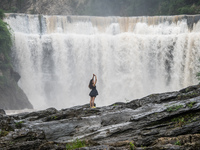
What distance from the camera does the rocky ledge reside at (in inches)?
254

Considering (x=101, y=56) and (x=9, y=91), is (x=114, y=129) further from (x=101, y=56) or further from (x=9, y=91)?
(x=101, y=56)

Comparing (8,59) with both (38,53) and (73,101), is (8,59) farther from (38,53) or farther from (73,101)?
(73,101)

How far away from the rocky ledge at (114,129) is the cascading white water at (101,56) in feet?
64.6

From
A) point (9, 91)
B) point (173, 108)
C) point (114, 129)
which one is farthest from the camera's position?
point (9, 91)

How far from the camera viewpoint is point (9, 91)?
26406 mm

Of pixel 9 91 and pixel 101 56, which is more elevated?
pixel 101 56

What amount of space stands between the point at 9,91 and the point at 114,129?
20.6m

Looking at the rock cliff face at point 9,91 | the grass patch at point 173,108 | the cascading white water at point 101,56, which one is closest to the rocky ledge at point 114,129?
the grass patch at point 173,108

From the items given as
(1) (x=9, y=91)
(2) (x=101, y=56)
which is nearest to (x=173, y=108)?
(1) (x=9, y=91)

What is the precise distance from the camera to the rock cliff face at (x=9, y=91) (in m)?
25.6

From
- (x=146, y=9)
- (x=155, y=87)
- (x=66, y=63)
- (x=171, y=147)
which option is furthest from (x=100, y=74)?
(x=171, y=147)

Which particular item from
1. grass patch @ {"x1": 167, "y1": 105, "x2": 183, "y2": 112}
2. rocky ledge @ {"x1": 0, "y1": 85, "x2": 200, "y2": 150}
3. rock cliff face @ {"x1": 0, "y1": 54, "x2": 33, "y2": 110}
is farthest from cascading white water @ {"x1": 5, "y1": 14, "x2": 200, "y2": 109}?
grass patch @ {"x1": 167, "y1": 105, "x2": 183, "y2": 112}

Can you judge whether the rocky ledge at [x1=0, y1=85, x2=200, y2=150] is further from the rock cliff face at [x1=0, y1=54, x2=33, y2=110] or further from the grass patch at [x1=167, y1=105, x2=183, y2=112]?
the rock cliff face at [x1=0, y1=54, x2=33, y2=110]

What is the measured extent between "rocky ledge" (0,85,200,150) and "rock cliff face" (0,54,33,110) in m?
15.5
